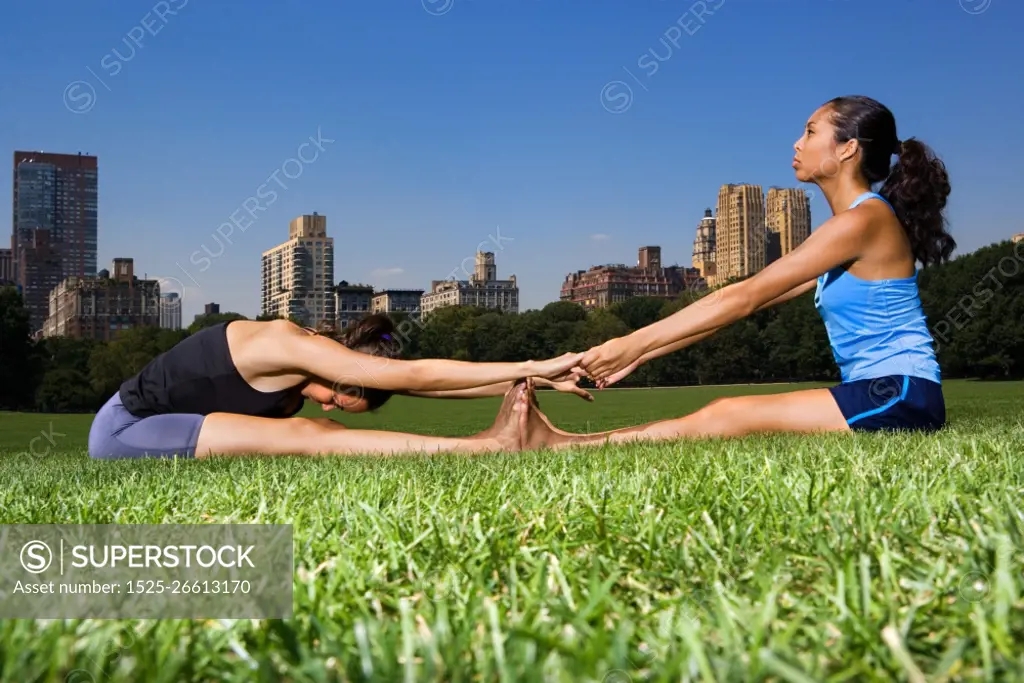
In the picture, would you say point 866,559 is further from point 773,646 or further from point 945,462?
point 945,462

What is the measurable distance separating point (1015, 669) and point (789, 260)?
418 centimetres

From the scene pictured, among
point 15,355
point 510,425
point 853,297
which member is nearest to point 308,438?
point 510,425

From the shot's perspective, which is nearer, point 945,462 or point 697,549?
point 697,549

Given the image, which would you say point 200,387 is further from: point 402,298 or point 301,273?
point 402,298

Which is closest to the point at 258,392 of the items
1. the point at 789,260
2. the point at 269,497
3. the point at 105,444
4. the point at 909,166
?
the point at 105,444

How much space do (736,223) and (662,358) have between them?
Answer: 87323mm

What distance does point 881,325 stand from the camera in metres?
5.22

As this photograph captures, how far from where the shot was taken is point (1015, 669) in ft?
3.49

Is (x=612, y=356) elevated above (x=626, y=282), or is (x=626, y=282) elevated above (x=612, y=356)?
(x=626, y=282)

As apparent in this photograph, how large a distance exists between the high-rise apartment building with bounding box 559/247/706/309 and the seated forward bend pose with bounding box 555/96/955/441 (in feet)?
451

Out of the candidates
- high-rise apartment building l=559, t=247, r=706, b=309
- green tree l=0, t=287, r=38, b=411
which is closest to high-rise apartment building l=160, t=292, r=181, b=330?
green tree l=0, t=287, r=38, b=411

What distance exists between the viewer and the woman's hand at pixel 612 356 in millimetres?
5191

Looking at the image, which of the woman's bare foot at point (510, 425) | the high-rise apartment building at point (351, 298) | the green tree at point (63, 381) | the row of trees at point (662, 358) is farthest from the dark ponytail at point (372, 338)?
the high-rise apartment building at point (351, 298)

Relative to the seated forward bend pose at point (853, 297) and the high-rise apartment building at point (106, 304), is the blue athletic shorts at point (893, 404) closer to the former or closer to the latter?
the seated forward bend pose at point (853, 297)
